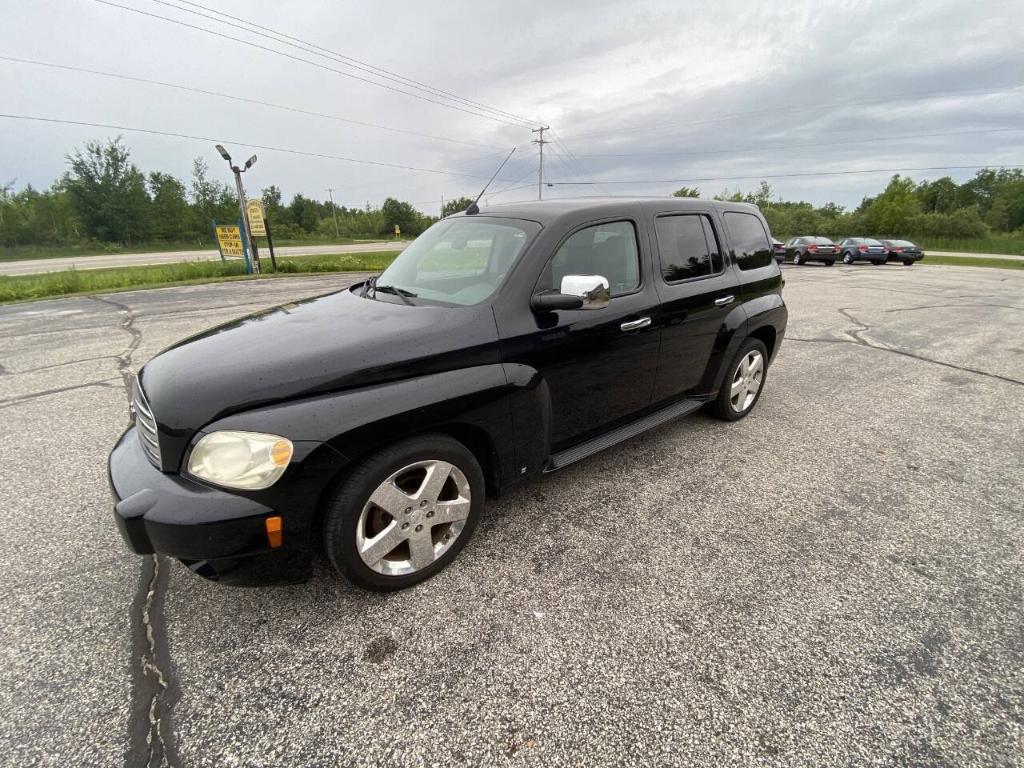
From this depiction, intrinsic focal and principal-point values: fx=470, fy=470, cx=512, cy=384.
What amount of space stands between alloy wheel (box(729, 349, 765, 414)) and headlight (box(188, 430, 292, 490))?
3.42 meters

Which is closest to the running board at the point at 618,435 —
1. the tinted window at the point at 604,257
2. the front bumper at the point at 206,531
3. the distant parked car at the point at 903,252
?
the tinted window at the point at 604,257

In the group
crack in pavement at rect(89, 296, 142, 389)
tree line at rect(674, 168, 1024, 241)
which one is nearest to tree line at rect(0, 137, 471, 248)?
crack in pavement at rect(89, 296, 142, 389)

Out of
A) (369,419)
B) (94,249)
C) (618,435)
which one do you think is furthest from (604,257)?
(94,249)

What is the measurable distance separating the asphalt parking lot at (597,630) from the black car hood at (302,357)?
2.93ft

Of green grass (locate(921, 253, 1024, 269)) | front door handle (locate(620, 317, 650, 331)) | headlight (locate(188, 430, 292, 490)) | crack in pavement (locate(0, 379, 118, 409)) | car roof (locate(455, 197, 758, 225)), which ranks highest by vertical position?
car roof (locate(455, 197, 758, 225))

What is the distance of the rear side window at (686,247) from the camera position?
3221 mm

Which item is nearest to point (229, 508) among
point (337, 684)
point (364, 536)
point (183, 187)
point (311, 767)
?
point (364, 536)

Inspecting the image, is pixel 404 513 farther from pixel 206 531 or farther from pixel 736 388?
pixel 736 388

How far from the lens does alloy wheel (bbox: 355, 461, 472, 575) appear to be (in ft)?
6.71

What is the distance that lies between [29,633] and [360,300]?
82.9 inches

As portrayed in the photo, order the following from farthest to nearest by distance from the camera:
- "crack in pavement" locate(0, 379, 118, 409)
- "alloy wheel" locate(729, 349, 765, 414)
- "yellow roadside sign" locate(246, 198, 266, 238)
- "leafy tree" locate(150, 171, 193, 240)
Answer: "leafy tree" locate(150, 171, 193, 240), "yellow roadside sign" locate(246, 198, 266, 238), "crack in pavement" locate(0, 379, 118, 409), "alloy wheel" locate(729, 349, 765, 414)

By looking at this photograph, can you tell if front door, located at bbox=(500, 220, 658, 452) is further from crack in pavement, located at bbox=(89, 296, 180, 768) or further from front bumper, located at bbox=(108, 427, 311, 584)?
crack in pavement, located at bbox=(89, 296, 180, 768)

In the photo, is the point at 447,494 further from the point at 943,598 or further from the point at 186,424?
the point at 943,598

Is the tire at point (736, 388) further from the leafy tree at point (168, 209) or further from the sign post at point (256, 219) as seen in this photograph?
the leafy tree at point (168, 209)
